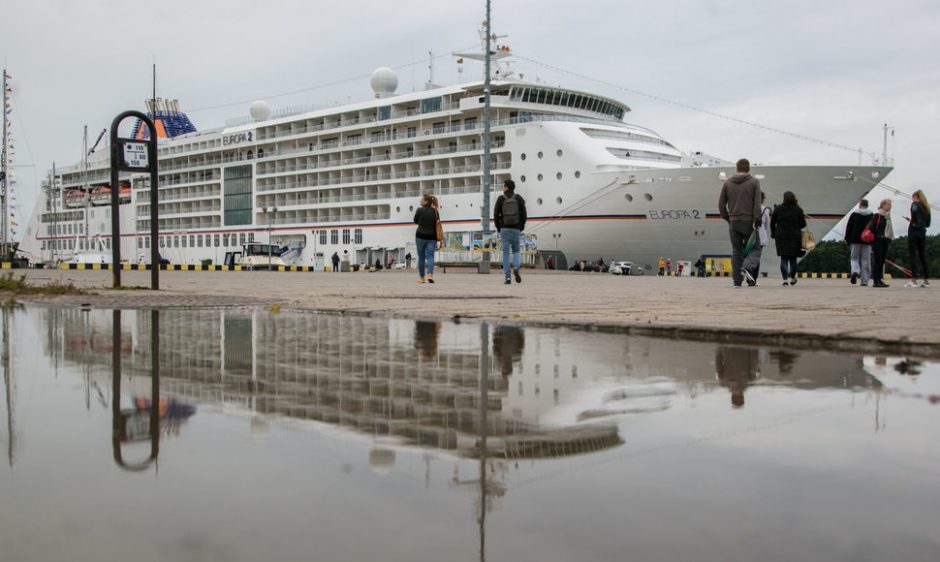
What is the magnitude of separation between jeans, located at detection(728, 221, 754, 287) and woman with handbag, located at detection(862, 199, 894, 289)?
102 inches

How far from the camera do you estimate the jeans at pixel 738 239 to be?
1207cm

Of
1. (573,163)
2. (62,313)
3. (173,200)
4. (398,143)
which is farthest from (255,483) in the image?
(173,200)

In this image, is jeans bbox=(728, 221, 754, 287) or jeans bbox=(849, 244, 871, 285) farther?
jeans bbox=(849, 244, 871, 285)

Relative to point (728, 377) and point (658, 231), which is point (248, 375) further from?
point (658, 231)

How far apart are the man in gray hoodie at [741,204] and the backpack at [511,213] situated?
3.58 m

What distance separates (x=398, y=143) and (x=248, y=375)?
43.8 meters

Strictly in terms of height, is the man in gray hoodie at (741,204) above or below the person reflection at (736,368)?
above

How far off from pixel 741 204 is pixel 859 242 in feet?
12.3

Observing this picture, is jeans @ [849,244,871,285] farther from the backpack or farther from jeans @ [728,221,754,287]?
the backpack

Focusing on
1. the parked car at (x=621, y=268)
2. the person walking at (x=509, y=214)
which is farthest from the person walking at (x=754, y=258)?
the parked car at (x=621, y=268)

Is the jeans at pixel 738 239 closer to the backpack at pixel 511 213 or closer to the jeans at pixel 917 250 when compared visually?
the jeans at pixel 917 250

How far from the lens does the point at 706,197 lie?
112 feet

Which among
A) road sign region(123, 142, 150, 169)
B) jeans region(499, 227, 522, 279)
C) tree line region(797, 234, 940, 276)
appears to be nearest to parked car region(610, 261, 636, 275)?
jeans region(499, 227, 522, 279)

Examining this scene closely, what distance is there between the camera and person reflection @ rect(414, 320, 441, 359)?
12.5 feet
